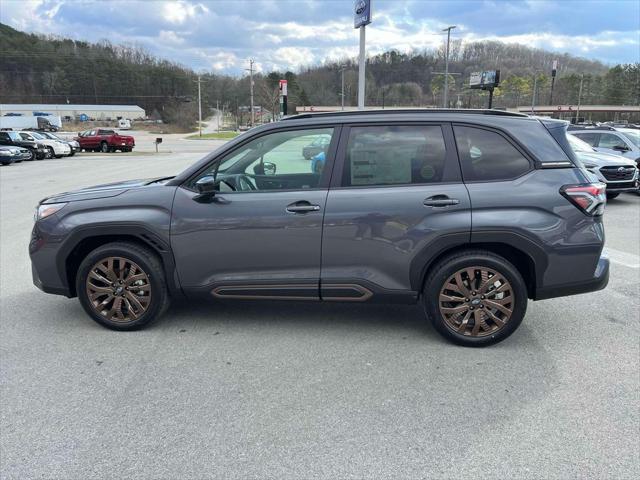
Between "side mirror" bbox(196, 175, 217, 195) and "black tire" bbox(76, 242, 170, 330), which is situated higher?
"side mirror" bbox(196, 175, 217, 195)

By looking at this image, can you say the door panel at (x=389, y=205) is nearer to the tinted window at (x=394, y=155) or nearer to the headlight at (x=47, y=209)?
the tinted window at (x=394, y=155)

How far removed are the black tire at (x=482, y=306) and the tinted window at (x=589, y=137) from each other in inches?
474

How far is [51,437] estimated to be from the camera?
283cm

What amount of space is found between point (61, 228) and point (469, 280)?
11.2ft

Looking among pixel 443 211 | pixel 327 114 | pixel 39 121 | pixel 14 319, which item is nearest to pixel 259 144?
pixel 327 114

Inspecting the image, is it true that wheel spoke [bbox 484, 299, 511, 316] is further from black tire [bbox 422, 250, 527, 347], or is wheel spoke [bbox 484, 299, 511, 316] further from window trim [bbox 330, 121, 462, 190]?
window trim [bbox 330, 121, 462, 190]

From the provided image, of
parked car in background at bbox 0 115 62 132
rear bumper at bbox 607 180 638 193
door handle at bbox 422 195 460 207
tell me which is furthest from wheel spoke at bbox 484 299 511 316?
parked car in background at bbox 0 115 62 132

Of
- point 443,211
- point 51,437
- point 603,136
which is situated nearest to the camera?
point 51,437

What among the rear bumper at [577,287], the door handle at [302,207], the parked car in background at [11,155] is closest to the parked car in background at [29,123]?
the parked car in background at [11,155]

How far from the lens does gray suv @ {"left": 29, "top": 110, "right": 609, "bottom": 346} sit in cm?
379

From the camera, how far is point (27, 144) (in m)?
28.8

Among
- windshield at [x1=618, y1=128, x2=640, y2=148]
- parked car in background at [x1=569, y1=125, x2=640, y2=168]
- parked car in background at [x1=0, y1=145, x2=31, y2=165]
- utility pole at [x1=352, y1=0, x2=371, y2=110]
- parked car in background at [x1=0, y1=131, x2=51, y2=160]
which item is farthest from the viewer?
parked car in background at [x1=0, y1=131, x2=51, y2=160]

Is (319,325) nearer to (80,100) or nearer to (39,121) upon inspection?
(39,121)

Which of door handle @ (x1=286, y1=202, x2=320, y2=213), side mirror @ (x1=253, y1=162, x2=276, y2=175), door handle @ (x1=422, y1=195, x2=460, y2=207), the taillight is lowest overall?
door handle @ (x1=286, y1=202, x2=320, y2=213)
